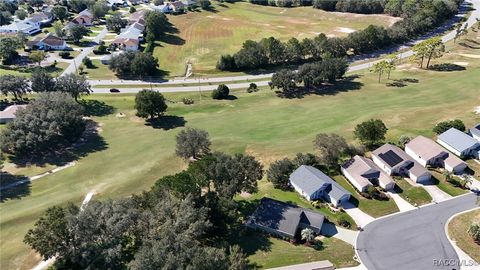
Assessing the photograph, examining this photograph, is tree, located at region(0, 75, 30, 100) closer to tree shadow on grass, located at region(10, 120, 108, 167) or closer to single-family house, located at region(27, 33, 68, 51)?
tree shadow on grass, located at region(10, 120, 108, 167)

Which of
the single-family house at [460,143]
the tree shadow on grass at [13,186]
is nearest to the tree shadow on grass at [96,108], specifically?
the tree shadow on grass at [13,186]

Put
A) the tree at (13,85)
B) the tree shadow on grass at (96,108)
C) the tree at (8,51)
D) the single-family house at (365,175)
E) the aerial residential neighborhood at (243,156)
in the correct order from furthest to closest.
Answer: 1. the tree at (8,51)
2. the tree shadow on grass at (96,108)
3. the tree at (13,85)
4. the single-family house at (365,175)
5. the aerial residential neighborhood at (243,156)

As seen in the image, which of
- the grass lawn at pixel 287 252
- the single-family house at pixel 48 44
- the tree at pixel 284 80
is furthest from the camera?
the single-family house at pixel 48 44

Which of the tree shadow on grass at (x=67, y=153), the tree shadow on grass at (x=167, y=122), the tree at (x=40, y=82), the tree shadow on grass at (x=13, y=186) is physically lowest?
the tree shadow on grass at (x=13, y=186)

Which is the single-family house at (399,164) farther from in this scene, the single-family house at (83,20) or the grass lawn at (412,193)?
the single-family house at (83,20)

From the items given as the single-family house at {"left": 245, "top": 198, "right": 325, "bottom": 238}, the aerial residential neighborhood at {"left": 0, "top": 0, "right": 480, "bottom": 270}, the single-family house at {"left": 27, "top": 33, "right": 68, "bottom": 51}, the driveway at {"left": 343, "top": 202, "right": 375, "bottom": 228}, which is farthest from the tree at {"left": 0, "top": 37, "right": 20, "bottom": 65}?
the driveway at {"left": 343, "top": 202, "right": 375, "bottom": 228}

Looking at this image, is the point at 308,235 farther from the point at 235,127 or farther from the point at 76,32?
the point at 76,32

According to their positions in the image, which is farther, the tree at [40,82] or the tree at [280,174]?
the tree at [40,82]
